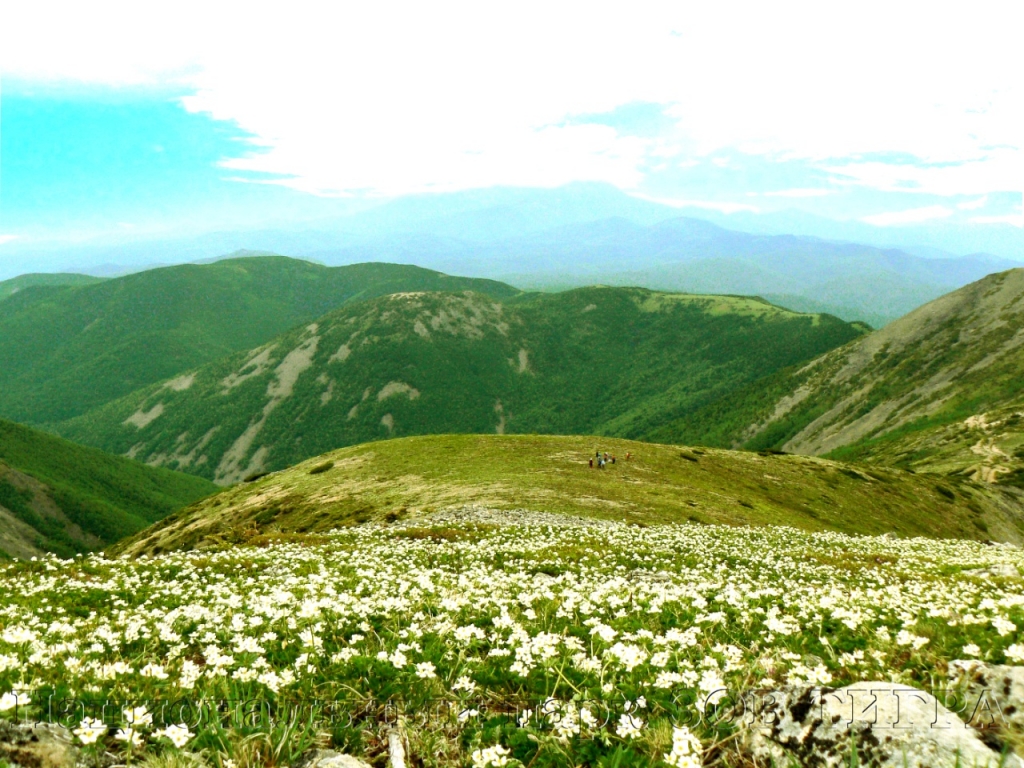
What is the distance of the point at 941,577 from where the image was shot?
1864 centimetres

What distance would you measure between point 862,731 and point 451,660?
15.6 ft

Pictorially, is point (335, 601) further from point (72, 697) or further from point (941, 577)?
point (941, 577)

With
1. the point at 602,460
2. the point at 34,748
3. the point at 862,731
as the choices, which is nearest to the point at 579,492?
the point at 602,460

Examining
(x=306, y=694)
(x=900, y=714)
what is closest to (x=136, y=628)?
(x=306, y=694)

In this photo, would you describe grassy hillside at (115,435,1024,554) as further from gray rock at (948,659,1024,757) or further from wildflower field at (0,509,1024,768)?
gray rock at (948,659,1024,757)

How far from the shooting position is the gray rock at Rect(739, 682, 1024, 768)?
4.62m

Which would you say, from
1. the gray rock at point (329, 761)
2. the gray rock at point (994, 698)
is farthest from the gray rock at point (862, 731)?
the gray rock at point (329, 761)

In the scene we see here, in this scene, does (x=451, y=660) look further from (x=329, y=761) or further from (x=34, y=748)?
(x=34, y=748)

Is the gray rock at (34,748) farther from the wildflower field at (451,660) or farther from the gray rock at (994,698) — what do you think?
the gray rock at (994,698)

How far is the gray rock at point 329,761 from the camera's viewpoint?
520cm

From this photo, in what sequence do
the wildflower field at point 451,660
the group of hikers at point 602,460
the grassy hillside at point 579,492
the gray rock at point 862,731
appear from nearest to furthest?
the gray rock at point 862,731
the wildflower field at point 451,660
the grassy hillside at point 579,492
the group of hikers at point 602,460

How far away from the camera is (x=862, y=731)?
4.97m

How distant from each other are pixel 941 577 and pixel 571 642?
1674 cm

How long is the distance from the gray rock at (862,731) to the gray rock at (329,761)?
3.59 m
